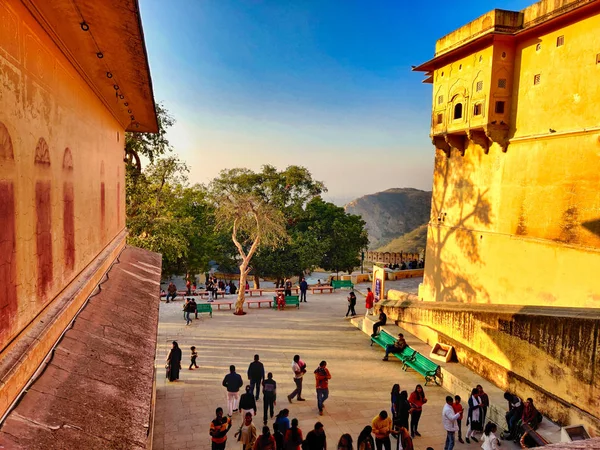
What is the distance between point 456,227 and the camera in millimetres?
18078

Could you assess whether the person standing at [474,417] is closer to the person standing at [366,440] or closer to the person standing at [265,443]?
the person standing at [366,440]

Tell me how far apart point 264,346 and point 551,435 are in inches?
360

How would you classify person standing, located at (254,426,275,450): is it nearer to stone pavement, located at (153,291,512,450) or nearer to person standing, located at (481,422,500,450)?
stone pavement, located at (153,291,512,450)

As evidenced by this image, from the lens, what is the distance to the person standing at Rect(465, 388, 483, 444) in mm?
8453

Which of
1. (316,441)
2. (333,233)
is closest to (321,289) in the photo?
(333,233)

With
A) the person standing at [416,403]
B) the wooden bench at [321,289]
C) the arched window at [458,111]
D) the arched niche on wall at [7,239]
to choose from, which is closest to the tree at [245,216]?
the wooden bench at [321,289]

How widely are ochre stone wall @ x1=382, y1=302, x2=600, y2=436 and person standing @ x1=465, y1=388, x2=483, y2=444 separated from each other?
1803 millimetres

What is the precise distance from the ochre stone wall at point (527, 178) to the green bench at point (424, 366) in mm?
4591

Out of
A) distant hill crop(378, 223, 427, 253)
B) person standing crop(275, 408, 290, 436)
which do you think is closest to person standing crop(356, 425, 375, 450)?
person standing crop(275, 408, 290, 436)

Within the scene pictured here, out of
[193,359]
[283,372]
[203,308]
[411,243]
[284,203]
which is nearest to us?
[193,359]

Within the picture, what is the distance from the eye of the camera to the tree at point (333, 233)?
3341 centimetres

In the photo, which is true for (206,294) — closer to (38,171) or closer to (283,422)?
(283,422)

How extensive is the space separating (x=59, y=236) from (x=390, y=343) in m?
12.2

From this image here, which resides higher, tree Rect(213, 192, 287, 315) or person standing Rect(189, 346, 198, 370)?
tree Rect(213, 192, 287, 315)
